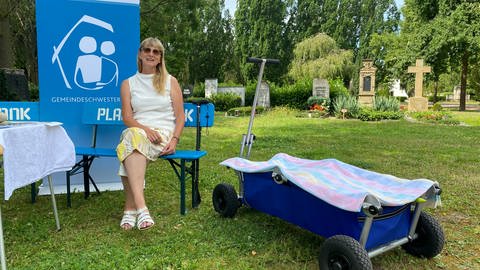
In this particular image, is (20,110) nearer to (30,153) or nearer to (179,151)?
(30,153)

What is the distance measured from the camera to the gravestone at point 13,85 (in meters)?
7.14

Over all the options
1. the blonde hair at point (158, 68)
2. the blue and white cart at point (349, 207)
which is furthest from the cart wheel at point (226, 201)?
the blonde hair at point (158, 68)

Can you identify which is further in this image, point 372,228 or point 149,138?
point 149,138

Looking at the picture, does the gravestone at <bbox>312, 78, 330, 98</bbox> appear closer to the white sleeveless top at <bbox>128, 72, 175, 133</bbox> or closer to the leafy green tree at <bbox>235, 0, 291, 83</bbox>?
the white sleeveless top at <bbox>128, 72, 175, 133</bbox>

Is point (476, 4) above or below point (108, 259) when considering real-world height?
above

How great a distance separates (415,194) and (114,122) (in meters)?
2.81

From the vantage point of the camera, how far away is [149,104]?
3.05m

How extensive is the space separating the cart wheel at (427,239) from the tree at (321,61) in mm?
24882

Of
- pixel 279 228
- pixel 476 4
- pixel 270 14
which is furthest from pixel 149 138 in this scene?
pixel 270 14

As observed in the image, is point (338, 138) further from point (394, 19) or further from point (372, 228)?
point (394, 19)

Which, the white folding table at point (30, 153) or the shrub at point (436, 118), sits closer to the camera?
the white folding table at point (30, 153)

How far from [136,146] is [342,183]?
1.49 m

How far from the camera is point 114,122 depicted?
12.3 ft

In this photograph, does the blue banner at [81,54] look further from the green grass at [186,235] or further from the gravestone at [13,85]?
the gravestone at [13,85]
